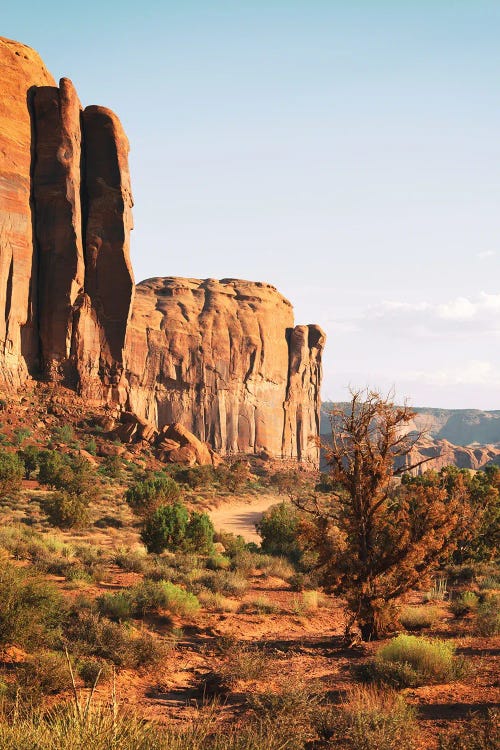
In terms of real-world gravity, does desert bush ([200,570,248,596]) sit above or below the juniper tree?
below

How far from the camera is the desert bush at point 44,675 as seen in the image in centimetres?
802

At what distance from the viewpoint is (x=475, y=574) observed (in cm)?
2030

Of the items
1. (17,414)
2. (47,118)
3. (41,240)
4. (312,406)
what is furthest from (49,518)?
(312,406)

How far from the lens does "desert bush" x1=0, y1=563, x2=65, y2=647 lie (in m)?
9.71

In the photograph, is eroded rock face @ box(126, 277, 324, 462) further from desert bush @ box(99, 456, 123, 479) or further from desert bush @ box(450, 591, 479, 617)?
desert bush @ box(450, 591, 479, 617)

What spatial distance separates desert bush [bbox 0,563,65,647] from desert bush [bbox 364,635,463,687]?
17.9 feet

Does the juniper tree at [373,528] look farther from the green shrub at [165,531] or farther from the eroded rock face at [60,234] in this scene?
the eroded rock face at [60,234]

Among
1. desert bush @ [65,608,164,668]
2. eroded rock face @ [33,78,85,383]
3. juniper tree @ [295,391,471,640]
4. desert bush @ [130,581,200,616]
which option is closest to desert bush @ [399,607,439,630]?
juniper tree @ [295,391,471,640]

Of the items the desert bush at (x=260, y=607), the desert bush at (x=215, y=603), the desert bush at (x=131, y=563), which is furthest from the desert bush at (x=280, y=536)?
the desert bush at (x=215, y=603)

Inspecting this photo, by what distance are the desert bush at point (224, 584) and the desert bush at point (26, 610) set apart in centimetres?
594

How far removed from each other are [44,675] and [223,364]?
70.7m

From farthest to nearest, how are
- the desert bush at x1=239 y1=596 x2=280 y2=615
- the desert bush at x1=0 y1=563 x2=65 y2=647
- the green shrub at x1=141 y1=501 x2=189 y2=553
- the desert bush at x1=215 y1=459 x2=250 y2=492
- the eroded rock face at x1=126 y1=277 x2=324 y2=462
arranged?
the eroded rock face at x1=126 y1=277 x2=324 y2=462
the desert bush at x1=215 y1=459 x2=250 y2=492
the green shrub at x1=141 y1=501 x2=189 y2=553
the desert bush at x1=239 y1=596 x2=280 y2=615
the desert bush at x1=0 y1=563 x2=65 y2=647

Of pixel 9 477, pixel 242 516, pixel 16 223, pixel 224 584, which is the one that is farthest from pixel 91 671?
pixel 16 223

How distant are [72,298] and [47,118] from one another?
16729 mm
